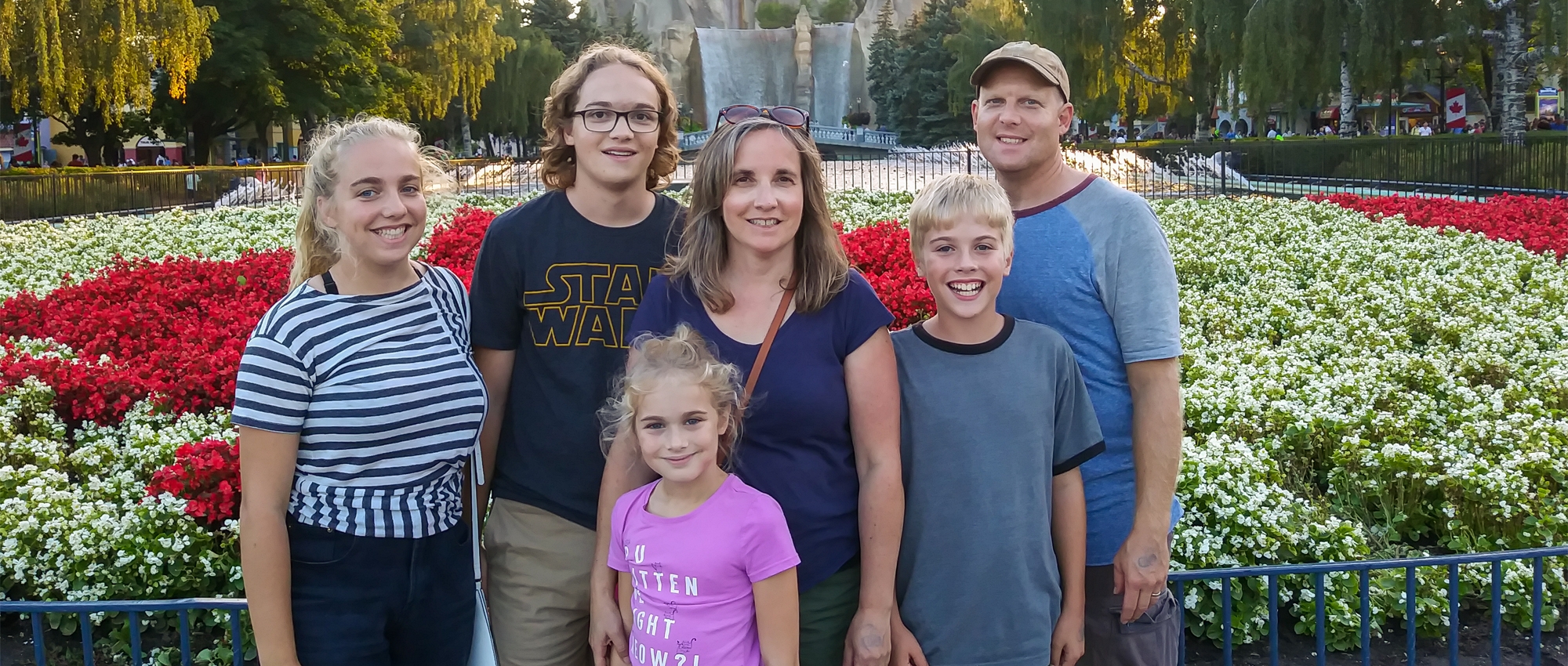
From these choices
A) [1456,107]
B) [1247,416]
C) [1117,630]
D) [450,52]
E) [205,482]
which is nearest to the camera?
[1117,630]

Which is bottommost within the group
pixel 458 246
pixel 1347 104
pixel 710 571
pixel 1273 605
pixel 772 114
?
pixel 1273 605

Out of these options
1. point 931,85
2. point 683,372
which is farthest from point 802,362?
point 931,85

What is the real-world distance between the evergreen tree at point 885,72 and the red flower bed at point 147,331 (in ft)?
124

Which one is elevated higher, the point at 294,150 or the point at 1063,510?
the point at 294,150

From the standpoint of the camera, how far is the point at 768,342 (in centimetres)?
220

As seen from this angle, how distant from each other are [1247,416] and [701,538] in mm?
3439

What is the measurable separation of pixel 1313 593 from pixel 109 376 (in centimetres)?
516

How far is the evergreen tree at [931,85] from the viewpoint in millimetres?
42219

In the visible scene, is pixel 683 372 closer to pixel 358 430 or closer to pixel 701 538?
pixel 701 538

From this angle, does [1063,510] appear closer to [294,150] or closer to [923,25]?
[923,25]

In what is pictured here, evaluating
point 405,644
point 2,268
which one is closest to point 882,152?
point 2,268

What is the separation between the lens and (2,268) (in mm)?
9906

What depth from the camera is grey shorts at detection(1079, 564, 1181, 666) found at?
2434 mm

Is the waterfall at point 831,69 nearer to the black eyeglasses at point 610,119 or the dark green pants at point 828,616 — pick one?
the black eyeglasses at point 610,119
